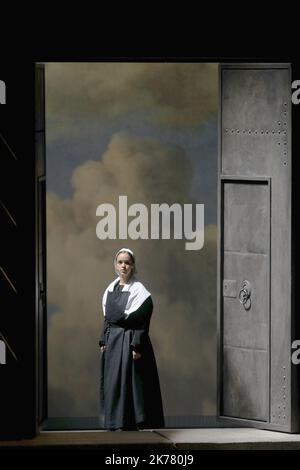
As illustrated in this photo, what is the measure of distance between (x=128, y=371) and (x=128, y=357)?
0.38 feet

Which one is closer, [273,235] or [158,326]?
[273,235]

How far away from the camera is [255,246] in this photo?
15953 mm

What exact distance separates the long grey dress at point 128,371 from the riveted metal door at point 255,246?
0.68 meters

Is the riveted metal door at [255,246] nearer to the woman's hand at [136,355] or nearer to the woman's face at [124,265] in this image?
the woman's hand at [136,355]

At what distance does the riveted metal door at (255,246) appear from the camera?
51.4 feet

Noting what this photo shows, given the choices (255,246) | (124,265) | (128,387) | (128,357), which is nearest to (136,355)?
(128,357)

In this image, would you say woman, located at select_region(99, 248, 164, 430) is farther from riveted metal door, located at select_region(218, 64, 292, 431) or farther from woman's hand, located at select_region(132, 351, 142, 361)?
riveted metal door, located at select_region(218, 64, 292, 431)

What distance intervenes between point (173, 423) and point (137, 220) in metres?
1.85

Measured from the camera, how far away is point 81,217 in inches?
725

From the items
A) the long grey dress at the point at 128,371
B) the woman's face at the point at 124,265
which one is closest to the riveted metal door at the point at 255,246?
the long grey dress at the point at 128,371

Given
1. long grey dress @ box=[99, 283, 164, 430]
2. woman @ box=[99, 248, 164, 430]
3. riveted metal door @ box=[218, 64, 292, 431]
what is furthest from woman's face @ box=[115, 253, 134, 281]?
riveted metal door @ box=[218, 64, 292, 431]

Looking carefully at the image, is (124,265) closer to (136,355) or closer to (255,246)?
(136,355)
